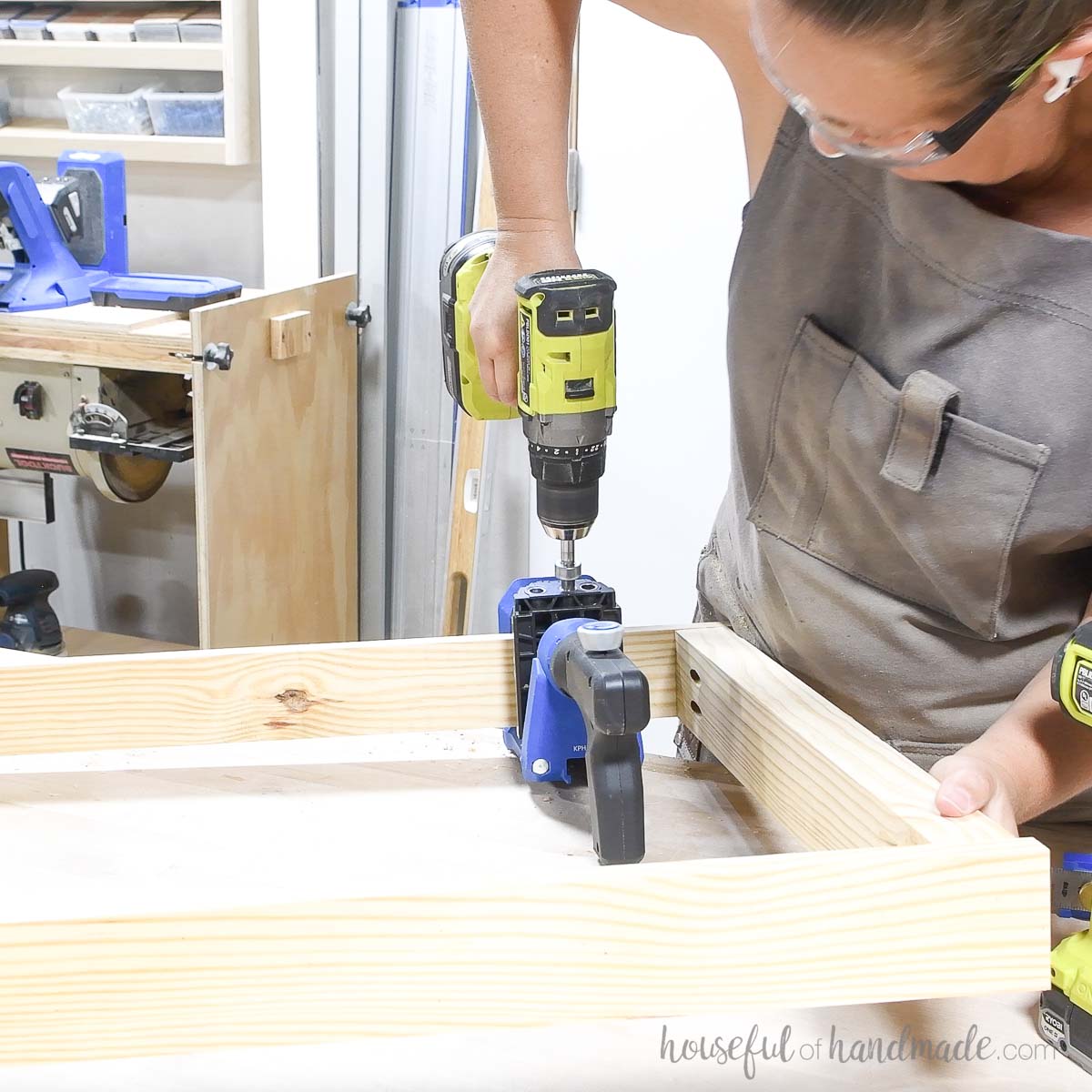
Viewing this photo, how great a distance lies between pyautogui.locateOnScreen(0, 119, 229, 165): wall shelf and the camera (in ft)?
8.34

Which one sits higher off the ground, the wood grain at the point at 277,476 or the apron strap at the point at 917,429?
the apron strap at the point at 917,429

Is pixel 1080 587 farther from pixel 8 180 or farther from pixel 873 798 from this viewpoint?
pixel 8 180

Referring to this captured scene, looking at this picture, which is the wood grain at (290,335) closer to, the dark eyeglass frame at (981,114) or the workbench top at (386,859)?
the workbench top at (386,859)

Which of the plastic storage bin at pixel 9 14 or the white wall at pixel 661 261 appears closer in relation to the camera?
the white wall at pixel 661 261

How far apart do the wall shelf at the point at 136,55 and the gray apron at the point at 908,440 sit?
6.35 ft

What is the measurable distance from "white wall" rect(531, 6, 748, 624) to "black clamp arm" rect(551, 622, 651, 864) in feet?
4.10

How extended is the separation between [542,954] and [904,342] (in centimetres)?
51

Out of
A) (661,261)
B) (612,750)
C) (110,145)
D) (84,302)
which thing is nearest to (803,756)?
(612,750)

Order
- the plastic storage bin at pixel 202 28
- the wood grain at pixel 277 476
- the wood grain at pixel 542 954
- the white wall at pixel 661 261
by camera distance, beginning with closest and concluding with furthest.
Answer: the wood grain at pixel 542 954
the white wall at pixel 661 261
the wood grain at pixel 277 476
the plastic storage bin at pixel 202 28

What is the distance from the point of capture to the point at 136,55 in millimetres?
2457

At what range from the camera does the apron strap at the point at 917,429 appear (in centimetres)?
79

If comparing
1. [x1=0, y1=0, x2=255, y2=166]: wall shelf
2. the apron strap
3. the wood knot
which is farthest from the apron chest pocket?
[x1=0, y1=0, x2=255, y2=166]: wall shelf

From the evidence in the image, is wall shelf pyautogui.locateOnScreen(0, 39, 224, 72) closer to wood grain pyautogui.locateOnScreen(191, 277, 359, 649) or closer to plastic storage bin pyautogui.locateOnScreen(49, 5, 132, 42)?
plastic storage bin pyautogui.locateOnScreen(49, 5, 132, 42)

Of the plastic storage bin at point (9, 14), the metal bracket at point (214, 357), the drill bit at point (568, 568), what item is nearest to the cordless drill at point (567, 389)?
the drill bit at point (568, 568)
